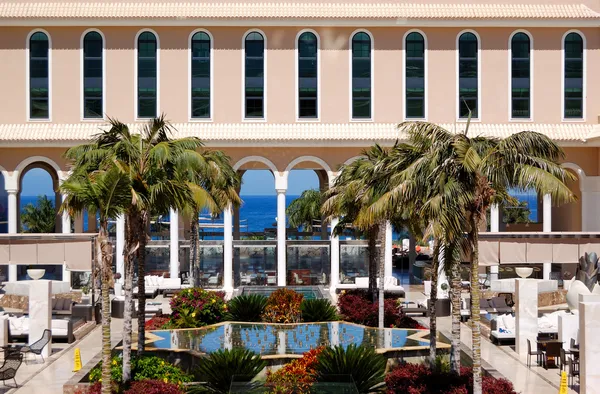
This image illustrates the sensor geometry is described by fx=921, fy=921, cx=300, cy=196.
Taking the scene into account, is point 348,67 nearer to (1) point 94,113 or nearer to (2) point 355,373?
(1) point 94,113

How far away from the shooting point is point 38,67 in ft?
127

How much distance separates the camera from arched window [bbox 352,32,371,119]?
3891 cm

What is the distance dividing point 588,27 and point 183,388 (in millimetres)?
27461

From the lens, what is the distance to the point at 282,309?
26.8 meters

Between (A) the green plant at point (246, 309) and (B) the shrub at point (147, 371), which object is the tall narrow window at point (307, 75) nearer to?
(A) the green plant at point (246, 309)

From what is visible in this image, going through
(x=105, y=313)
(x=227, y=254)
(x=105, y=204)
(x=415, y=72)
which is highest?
→ (x=415, y=72)

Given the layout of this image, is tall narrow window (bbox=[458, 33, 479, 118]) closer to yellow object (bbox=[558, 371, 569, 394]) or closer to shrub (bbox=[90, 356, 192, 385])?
yellow object (bbox=[558, 371, 569, 394])

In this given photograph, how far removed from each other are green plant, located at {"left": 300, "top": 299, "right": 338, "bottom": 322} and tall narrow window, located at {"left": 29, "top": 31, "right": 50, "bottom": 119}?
17377mm

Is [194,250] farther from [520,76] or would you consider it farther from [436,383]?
[520,76]

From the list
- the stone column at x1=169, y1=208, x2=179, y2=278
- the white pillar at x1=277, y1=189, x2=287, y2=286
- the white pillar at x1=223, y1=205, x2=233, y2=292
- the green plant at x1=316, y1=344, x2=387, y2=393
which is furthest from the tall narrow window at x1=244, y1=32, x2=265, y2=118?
the green plant at x1=316, y1=344, x2=387, y2=393

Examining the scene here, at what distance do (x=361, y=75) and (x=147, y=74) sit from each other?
29.7 ft

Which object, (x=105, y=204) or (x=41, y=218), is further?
(x=41, y=218)

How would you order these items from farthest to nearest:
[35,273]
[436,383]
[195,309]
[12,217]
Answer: [12,217], [35,273], [195,309], [436,383]

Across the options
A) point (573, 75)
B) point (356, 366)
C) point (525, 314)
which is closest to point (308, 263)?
point (573, 75)
